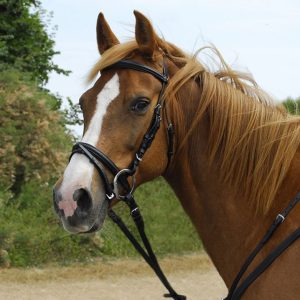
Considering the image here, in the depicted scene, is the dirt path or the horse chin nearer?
the horse chin

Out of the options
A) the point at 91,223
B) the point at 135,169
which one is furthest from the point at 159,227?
the point at 91,223

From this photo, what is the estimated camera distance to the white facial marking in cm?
311

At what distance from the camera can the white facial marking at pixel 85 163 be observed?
122 inches

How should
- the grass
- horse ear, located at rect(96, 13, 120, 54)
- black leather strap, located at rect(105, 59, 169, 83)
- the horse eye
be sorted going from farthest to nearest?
1. the grass
2. horse ear, located at rect(96, 13, 120, 54)
3. black leather strap, located at rect(105, 59, 169, 83)
4. the horse eye

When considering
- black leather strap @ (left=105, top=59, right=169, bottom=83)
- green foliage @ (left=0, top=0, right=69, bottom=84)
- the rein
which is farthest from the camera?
green foliage @ (left=0, top=0, right=69, bottom=84)

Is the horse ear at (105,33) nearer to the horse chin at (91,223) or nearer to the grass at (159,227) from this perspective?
the horse chin at (91,223)

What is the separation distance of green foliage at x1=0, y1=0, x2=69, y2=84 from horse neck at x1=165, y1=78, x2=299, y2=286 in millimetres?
12423

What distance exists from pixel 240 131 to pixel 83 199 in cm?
101

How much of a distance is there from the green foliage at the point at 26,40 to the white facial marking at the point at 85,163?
12424mm

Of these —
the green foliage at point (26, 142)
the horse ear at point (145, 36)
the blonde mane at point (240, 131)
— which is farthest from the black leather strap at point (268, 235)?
the green foliage at point (26, 142)

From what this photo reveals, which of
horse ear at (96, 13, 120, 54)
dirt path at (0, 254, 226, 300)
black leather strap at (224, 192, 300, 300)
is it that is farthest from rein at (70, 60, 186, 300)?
dirt path at (0, 254, 226, 300)

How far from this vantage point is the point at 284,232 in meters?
3.25

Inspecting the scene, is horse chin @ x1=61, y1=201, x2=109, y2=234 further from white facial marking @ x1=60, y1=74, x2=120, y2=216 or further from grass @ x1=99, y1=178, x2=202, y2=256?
grass @ x1=99, y1=178, x2=202, y2=256

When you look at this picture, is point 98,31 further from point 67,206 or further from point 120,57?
point 67,206
